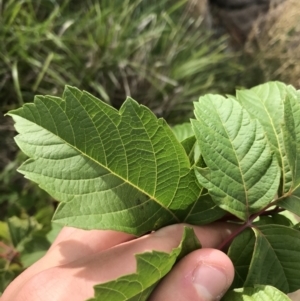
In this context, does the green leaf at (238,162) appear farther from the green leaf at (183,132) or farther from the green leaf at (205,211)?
the green leaf at (183,132)

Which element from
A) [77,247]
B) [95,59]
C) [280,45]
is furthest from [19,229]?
[280,45]

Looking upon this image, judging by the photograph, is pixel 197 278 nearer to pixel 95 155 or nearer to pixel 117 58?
pixel 95 155

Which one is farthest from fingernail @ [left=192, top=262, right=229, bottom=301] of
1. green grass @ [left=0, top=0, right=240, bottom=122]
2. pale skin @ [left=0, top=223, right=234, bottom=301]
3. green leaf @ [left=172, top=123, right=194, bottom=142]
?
green grass @ [left=0, top=0, right=240, bottom=122]

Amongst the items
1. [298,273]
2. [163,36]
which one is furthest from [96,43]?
[298,273]

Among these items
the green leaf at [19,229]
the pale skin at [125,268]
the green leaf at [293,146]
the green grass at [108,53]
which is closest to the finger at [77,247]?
the pale skin at [125,268]

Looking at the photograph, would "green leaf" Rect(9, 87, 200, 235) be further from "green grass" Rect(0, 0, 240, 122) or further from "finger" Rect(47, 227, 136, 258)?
"green grass" Rect(0, 0, 240, 122)

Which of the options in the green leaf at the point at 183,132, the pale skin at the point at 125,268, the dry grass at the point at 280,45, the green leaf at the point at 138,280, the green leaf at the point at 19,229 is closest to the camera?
the green leaf at the point at 138,280
